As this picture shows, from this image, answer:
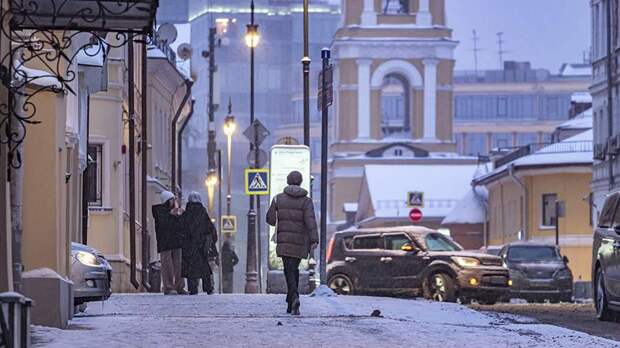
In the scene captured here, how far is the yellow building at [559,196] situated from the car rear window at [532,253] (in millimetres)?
29628

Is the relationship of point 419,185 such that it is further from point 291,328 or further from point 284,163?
point 291,328

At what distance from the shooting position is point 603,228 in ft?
89.0

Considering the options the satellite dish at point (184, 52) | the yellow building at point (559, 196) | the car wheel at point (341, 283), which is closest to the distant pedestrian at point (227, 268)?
the satellite dish at point (184, 52)

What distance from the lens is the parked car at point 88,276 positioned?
907 inches

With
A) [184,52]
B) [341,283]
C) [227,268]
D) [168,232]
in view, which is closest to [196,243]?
[168,232]

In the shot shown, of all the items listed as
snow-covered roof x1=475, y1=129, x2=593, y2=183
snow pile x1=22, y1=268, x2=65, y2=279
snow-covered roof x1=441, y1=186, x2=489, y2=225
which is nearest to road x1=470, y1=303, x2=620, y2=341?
snow pile x1=22, y1=268, x2=65, y2=279

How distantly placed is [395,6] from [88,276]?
103812 millimetres

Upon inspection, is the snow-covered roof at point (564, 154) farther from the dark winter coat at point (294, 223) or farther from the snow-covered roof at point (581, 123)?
the dark winter coat at point (294, 223)

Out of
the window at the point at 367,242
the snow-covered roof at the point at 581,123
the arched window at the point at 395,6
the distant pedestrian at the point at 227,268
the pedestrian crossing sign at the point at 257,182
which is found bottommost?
the distant pedestrian at the point at 227,268

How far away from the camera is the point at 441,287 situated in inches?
1460

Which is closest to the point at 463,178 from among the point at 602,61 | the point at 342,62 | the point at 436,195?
the point at 436,195

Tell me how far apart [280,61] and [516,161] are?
6719cm

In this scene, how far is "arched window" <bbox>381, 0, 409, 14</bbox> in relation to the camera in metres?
123

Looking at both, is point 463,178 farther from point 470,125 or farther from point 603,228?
point 603,228
